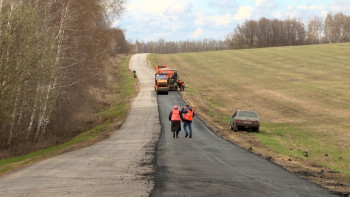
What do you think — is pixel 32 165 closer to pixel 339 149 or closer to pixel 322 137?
pixel 339 149

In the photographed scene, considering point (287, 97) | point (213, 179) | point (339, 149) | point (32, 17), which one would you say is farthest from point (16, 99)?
point (287, 97)

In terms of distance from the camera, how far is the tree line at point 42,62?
59.9ft

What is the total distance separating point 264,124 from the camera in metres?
30.9

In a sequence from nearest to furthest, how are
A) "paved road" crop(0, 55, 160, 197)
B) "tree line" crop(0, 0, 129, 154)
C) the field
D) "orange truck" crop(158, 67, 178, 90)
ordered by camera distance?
"paved road" crop(0, 55, 160, 197) < "tree line" crop(0, 0, 129, 154) < the field < "orange truck" crop(158, 67, 178, 90)

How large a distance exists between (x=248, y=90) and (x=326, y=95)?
9.88 m

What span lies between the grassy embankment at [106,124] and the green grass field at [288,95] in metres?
8.13

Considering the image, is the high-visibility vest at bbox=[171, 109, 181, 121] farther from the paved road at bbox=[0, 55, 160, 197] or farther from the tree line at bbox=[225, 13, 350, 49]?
the tree line at bbox=[225, 13, 350, 49]

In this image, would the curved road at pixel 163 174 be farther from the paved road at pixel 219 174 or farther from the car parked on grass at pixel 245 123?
the car parked on grass at pixel 245 123

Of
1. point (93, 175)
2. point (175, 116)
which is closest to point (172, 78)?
point (175, 116)

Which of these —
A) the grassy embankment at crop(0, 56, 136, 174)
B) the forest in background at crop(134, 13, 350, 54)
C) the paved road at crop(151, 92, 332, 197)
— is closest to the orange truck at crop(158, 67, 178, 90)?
the grassy embankment at crop(0, 56, 136, 174)

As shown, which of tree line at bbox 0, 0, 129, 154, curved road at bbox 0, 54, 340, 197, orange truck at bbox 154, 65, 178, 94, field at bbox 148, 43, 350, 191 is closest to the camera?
curved road at bbox 0, 54, 340, 197

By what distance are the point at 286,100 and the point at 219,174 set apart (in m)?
34.1

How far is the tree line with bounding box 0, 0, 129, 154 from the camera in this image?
1827 cm

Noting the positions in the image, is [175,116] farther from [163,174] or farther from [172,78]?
[172,78]
